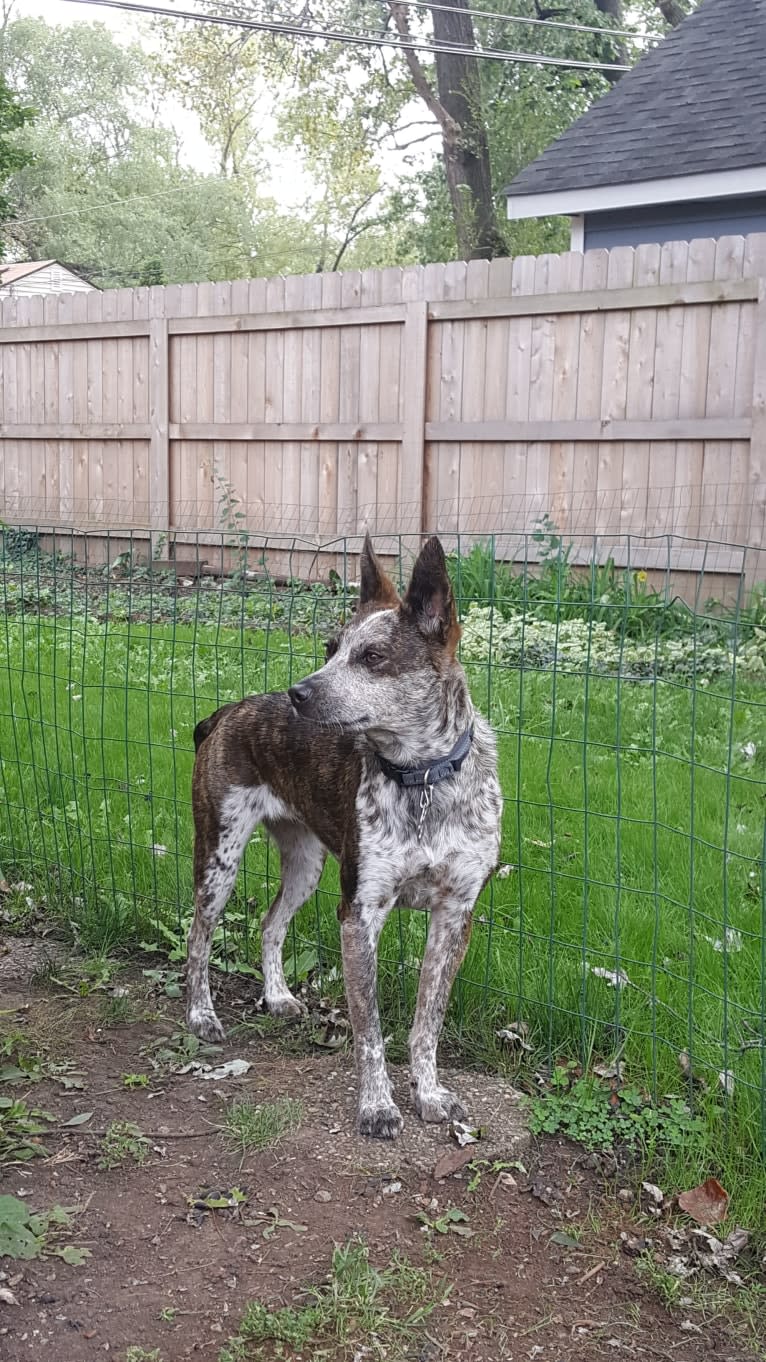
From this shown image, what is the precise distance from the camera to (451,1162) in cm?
329

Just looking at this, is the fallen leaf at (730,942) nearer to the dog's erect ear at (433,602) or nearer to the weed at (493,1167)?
the weed at (493,1167)

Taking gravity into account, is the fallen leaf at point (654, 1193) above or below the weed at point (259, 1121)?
above

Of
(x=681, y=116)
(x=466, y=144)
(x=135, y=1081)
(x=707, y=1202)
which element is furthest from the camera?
(x=466, y=144)

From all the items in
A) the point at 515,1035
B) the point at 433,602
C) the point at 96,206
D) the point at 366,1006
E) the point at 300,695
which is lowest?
the point at 515,1035

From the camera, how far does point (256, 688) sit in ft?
21.5

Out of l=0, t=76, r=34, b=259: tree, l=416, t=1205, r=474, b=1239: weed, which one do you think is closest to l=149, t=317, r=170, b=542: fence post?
l=0, t=76, r=34, b=259: tree

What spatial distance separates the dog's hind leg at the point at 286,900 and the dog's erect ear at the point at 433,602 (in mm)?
1058

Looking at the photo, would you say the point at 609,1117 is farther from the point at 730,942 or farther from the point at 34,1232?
the point at 34,1232

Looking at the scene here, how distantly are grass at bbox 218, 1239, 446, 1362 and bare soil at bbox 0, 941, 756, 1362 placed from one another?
3 centimetres

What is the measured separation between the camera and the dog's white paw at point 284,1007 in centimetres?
412

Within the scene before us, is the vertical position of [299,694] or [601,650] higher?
[299,694]

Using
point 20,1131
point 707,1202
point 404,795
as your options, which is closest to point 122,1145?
point 20,1131


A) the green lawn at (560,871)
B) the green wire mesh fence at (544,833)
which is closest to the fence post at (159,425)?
the green wire mesh fence at (544,833)

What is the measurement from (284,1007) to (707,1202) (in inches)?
61.5
